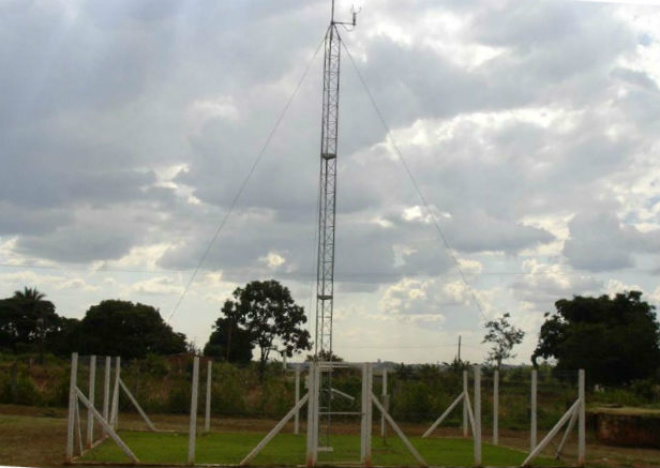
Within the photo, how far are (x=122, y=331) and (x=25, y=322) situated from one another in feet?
58.5

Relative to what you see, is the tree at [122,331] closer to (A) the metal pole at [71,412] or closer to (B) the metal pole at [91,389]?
(B) the metal pole at [91,389]

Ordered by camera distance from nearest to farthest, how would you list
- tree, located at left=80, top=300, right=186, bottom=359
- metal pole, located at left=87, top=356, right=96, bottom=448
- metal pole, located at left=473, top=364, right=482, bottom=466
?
metal pole, located at left=473, top=364, right=482, bottom=466 → metal pole, located at left=87, top=356, right=96, bottom=448 → tree, located at left=80, top=300, right=186, bottom=359

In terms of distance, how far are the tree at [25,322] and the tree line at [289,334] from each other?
4.34m

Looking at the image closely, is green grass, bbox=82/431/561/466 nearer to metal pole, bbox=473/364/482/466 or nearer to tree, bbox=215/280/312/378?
metal pole, bbox=473/364/482/466

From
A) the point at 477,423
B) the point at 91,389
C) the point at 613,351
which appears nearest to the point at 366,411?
the point at 477,423

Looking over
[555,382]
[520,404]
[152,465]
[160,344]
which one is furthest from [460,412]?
[160,344]

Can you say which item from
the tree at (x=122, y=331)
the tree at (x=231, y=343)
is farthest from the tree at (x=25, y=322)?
the tree at (x=231, y=343)

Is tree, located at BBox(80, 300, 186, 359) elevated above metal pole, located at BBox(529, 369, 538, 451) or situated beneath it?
elevated above

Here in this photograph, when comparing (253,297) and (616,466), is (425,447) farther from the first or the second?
(253,297)

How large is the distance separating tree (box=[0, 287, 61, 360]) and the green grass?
55893mm

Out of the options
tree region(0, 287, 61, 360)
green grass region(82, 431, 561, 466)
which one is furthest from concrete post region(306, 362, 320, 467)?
tree region(0, 287, 61, 360)

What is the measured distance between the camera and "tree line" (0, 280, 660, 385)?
5019 centimetres

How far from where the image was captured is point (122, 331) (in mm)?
66875

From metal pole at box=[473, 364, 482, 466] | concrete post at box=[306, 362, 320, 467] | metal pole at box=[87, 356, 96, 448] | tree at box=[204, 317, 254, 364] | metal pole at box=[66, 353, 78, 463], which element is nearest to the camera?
concrete post at box=[306, 362, 320, 467]
